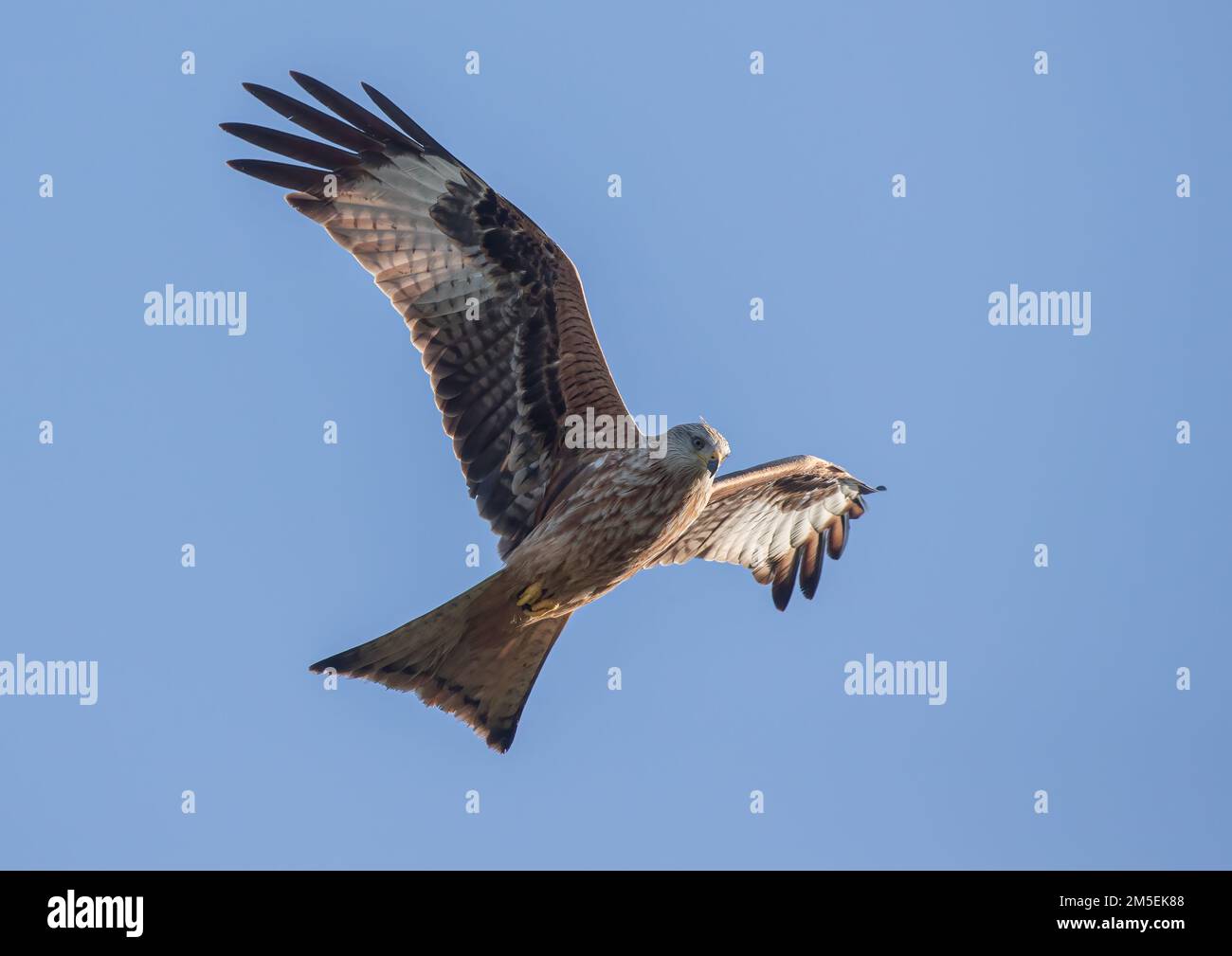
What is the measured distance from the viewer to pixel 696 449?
10.1 m

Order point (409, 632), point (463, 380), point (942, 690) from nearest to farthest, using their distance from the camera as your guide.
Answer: point (409, 632) < point (463, 380) < point (942, 690)

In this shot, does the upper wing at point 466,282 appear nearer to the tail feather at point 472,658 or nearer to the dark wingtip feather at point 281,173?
the dark wingtip feather at point 281,173

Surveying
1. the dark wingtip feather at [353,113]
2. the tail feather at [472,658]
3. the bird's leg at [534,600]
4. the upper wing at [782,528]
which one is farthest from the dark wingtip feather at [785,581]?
the dark wingtip feather at [353,113]

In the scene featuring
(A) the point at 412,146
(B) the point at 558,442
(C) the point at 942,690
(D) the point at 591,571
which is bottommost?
(C) the point at 942,690

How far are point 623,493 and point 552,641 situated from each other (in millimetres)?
1116

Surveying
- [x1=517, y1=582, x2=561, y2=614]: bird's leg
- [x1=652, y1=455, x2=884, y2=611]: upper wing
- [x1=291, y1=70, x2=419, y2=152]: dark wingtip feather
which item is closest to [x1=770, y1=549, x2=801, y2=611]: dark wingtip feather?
[x1=652, y1=455, x2=884, y2=611]: upper wing

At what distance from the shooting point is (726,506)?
12609mm

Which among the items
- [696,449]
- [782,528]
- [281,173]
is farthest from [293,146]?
[782,528]

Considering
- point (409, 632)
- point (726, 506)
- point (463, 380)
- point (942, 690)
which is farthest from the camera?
point (942, 690)

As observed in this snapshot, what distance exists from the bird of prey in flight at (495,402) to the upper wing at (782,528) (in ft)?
6.40

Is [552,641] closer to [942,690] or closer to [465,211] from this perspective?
[465,211]

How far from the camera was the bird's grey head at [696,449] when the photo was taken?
33.1 feet
